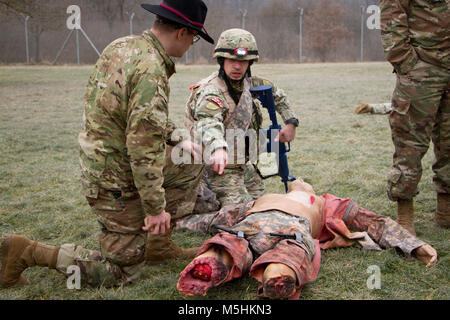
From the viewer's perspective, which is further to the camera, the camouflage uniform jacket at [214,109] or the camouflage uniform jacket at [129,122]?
the camouflage uniform jacket at [214,109]

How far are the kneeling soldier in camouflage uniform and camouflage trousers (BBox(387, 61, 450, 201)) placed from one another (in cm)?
53

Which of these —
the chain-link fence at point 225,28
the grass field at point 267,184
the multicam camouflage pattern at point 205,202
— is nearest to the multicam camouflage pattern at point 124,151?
the grass field at point 267,184

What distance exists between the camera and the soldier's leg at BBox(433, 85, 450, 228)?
3987mm

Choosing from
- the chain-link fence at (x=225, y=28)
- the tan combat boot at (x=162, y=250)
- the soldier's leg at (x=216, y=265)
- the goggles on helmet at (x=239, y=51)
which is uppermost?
the chain-link fence at (x=225, y=28)

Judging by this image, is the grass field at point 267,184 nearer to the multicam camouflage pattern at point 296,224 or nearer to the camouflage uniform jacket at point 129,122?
the multicam camouflage pattern at point 296,224

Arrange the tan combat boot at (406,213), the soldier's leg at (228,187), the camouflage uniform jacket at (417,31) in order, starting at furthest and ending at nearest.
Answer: the soldier's leg at (228,187)
the tan combat boot at (406,213)
the camouflage uniform jacket at (417,31)

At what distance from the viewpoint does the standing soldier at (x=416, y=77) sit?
3.84 meters

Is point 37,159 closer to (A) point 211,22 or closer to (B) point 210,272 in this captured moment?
(B) point 210,272

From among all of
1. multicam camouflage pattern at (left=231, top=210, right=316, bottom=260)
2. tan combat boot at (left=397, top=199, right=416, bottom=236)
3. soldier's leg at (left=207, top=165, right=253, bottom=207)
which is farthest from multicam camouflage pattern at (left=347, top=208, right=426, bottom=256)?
soldier's leg at (left=207, top=165, right=253, bottom=207)

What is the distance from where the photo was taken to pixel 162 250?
11.8 feet

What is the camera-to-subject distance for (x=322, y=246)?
3.73 meters

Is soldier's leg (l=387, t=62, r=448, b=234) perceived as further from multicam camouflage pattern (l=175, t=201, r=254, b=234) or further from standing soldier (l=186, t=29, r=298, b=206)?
multicam camouflage pattern (l=175, t=201, r=254, b=234)

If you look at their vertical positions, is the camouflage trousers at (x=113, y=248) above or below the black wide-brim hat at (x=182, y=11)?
below
